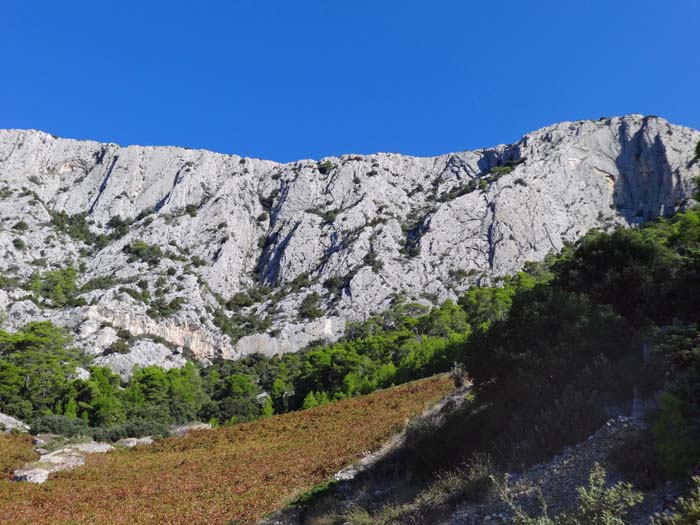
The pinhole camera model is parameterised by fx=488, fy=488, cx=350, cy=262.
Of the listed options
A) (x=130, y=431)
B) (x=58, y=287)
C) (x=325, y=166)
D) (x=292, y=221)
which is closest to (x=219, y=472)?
(x=130, y=431)

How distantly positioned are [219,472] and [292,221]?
3306 inches

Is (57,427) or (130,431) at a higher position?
(57,427)

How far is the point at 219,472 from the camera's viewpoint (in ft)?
65.2

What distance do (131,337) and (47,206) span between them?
4758cm

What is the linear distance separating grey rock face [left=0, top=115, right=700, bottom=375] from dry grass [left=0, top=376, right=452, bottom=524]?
1811 inches

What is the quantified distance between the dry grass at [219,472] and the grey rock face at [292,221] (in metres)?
46.0

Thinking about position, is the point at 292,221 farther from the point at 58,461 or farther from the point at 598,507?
the point at 598,507

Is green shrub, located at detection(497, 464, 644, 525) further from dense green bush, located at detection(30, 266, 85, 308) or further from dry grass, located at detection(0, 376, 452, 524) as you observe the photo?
dense green bush, located at detection(30, 266, 85, 308)

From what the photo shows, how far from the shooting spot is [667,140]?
96.4m

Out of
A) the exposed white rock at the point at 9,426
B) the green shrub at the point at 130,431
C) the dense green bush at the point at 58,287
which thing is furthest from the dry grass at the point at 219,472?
the dense green bush at the point at 58,287

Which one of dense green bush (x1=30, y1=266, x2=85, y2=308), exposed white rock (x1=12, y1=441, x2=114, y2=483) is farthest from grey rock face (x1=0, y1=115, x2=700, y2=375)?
exposed white rock (x1=12, y1=441, x2=114, y2=483)

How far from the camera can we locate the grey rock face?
81875 mm

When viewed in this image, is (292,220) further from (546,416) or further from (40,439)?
(546,416)

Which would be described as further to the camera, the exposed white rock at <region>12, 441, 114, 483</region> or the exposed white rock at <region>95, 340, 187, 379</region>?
the exposed white rock at <region>95, 340, 187, 379</region>
